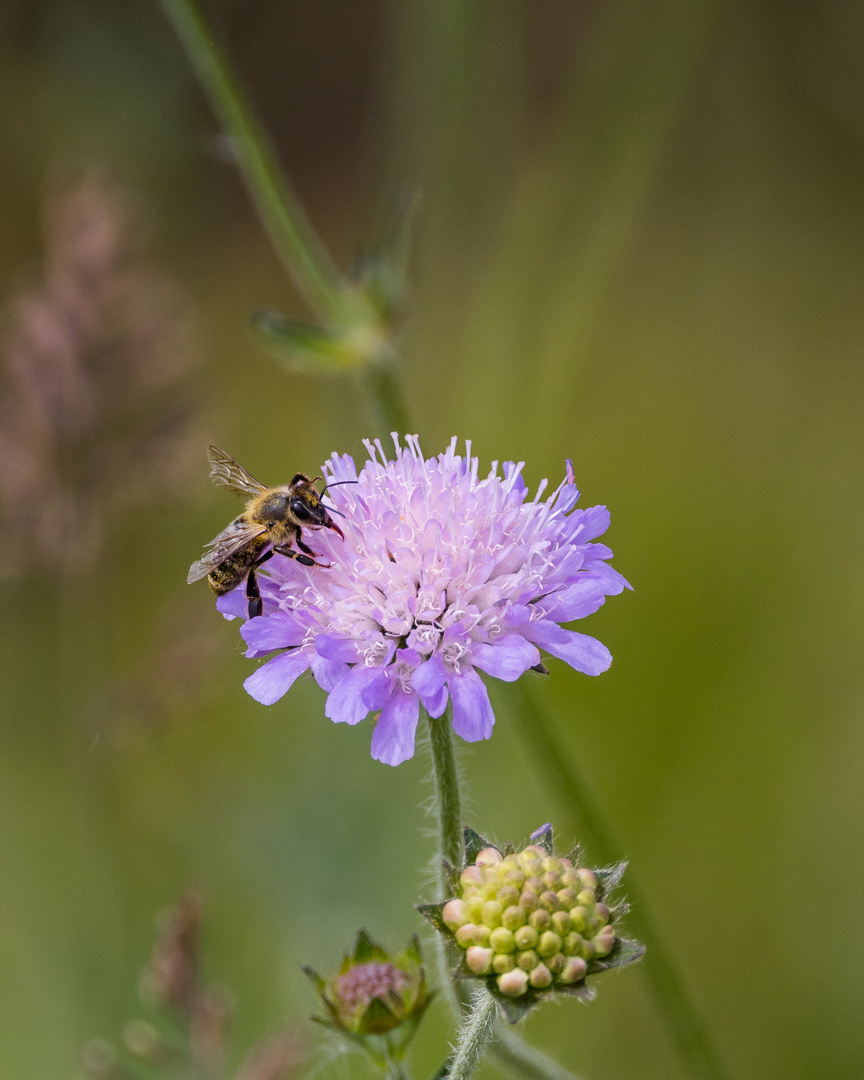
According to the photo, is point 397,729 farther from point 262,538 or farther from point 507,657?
point 262,538

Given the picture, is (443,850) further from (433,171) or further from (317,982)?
(433,171)

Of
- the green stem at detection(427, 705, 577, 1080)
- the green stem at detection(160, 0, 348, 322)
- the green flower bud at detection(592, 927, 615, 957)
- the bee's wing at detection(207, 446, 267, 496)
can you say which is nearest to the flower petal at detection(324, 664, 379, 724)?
the green stem at detection(427, 705, 577, 1080)

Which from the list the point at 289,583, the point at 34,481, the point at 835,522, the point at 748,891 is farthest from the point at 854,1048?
the point at 34,481

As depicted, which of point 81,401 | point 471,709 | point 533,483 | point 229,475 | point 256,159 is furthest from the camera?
point 533,483

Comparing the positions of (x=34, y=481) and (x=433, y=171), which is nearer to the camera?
(x=34, y=481)

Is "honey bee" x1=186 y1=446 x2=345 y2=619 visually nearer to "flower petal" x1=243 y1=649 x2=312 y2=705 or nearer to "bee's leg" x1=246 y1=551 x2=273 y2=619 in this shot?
"bee's leg" x1=246 y1=551 x2=273 y2=619

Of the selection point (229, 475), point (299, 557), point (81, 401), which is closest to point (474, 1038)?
point (299, 557)
